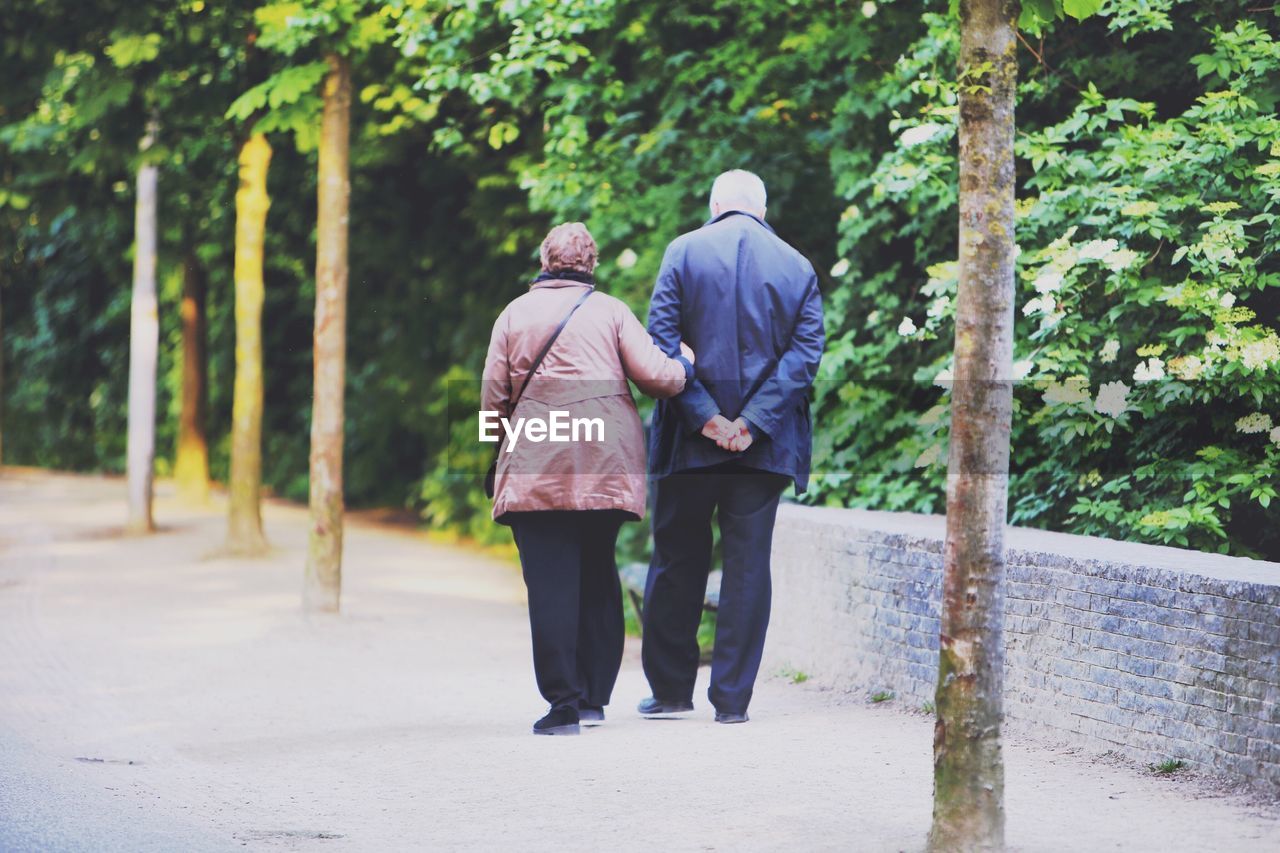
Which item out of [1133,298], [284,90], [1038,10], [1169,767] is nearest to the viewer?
[1038,10]

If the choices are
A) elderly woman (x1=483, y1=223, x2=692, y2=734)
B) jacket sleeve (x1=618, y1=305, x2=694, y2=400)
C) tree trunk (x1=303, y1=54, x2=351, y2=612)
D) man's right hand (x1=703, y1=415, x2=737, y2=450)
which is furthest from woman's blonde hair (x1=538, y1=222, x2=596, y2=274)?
tree trunk (x1=303, y1=54, x2=351, y2=612)

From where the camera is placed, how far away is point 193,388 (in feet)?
67.0

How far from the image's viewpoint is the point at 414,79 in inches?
503

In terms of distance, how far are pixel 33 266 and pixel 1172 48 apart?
24.1 metres

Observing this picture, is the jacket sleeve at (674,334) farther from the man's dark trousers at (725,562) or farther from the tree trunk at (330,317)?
the tree trunk at (330,317)

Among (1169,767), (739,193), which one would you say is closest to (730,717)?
(1169,767)

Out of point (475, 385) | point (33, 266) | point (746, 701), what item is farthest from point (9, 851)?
point (33, 266)

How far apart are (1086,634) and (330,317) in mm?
6754

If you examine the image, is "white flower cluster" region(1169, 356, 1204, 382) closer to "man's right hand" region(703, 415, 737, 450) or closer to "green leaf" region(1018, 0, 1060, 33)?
"man's right hand" region(703, 415, 737, 450)

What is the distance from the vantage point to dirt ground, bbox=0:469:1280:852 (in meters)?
5.20

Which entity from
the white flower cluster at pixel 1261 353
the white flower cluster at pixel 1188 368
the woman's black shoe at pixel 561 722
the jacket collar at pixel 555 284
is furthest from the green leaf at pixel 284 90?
the white flower cluster at pixel 1261 353

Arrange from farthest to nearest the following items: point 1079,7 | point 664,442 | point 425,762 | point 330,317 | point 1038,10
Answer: point 330,317 → point 664,442 → point 425,762 → point 1079,7 → point 1038,10

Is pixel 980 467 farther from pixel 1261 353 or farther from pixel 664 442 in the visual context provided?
pixel 1261 353

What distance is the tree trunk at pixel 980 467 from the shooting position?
4.71m
